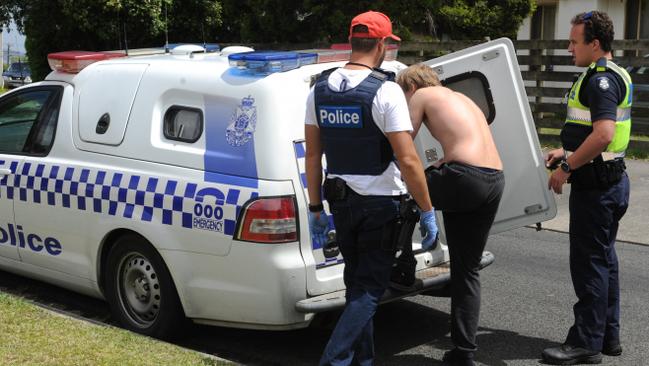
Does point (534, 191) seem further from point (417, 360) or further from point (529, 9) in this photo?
point (529, 9)

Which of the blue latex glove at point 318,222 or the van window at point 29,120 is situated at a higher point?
the van window at point 29,120

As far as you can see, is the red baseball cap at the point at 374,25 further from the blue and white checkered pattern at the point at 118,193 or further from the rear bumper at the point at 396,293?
the rear bumper at the point at 396,293

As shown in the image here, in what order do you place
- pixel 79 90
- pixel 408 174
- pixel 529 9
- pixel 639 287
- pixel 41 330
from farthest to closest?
pixel 529 9
pixel 639 287
pixel 79 90
pixel 41 330
pixel 408 174

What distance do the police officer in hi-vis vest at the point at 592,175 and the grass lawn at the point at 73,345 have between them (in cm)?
197

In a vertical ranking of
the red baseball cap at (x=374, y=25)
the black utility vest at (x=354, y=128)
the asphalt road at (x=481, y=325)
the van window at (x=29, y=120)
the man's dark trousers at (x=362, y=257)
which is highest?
the red baseball cap at (x=374, y=25)

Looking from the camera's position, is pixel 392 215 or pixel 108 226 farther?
pixel 108 226

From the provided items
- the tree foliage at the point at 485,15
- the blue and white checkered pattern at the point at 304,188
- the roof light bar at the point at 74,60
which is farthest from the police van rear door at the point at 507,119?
the tree foliage at the point at 485,15

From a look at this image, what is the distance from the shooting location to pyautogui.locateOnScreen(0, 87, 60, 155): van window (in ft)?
19.2

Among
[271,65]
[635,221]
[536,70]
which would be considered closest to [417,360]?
[271,65]

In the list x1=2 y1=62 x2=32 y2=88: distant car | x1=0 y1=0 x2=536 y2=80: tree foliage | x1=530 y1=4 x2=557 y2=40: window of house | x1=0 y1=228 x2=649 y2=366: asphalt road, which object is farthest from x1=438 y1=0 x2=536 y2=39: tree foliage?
x1=2 y1=62 x2=32 y2=88: distant car

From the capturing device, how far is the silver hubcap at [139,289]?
520 centimetres

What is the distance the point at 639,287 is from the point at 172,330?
3469mm

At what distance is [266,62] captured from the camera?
4.78 meters

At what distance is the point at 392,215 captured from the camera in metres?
4.12
